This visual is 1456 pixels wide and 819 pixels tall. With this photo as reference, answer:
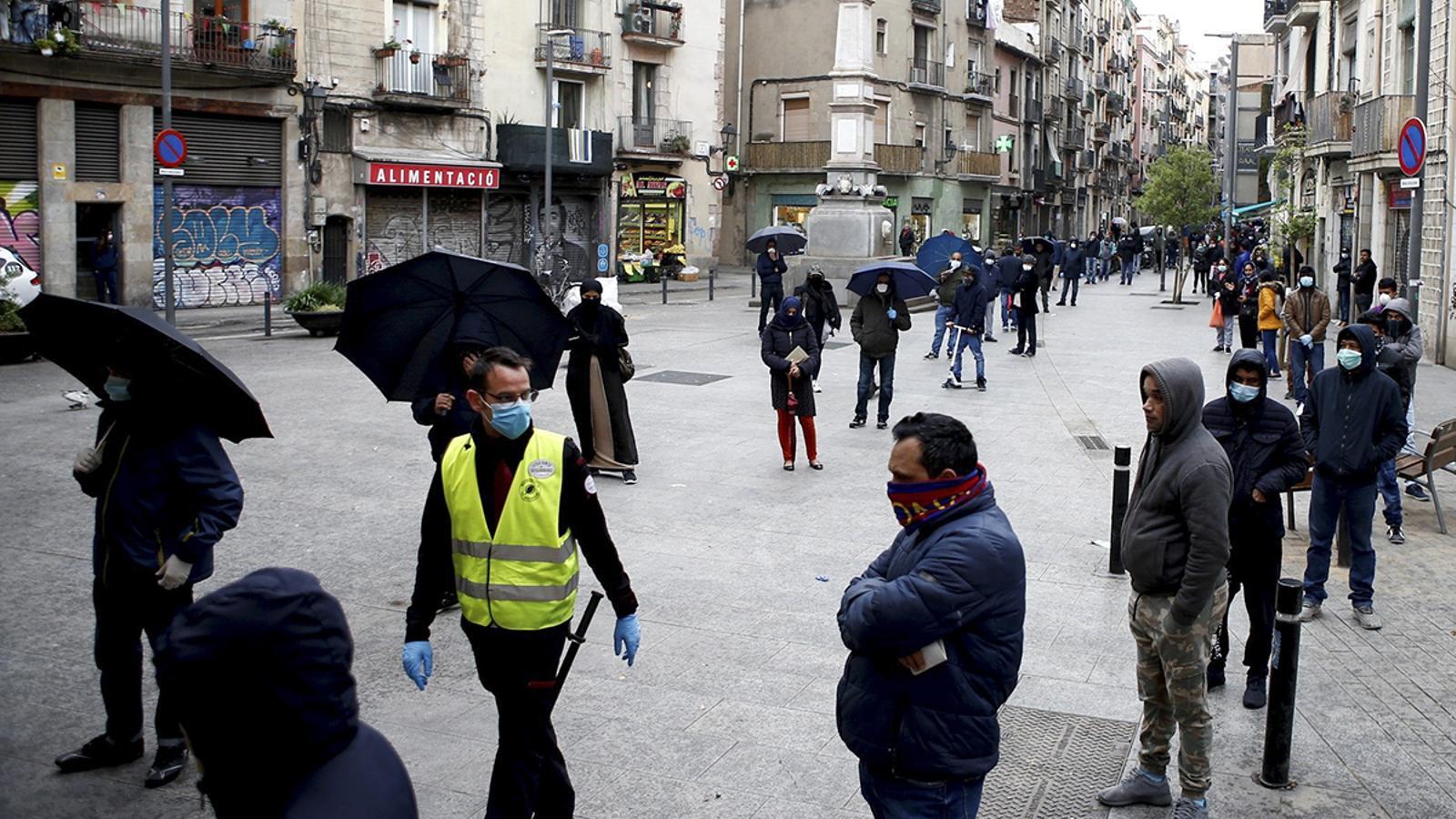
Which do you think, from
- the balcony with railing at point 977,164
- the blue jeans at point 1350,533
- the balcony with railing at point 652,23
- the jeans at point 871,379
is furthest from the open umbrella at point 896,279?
the balcony with railing at point 977,164

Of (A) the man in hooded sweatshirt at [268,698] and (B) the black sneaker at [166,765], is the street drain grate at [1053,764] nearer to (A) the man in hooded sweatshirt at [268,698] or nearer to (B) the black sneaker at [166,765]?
(B) the black sneaker at [166,765]

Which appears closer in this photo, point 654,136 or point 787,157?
point 654,136

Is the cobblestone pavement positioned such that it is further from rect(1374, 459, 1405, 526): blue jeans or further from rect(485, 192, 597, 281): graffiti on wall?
rect(485, 192, 597, 281): graffiti on wall

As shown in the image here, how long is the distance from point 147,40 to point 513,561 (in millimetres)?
25947

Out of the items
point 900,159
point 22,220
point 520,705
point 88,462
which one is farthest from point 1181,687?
point 900,159

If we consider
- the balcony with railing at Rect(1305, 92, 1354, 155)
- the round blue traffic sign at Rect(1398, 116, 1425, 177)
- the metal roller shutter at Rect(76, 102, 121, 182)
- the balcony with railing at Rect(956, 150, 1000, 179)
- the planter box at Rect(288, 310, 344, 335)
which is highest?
the balcony with railing at Rect(956, 150, 1000, 179)

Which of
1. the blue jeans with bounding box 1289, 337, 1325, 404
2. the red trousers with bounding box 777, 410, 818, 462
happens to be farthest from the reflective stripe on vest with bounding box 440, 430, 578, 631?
the blue jeans with bounding box 1289, 337, 1325, 404

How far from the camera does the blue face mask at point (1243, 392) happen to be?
21.2 feet

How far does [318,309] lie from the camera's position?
2234cm

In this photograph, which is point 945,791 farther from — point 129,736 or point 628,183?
point 628,183

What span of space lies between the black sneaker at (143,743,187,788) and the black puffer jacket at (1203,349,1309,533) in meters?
4.57

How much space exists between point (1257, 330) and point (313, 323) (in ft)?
45.8

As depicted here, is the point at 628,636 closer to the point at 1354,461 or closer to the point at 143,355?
the point at 143,355

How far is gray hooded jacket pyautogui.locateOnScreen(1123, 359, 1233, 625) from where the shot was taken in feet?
17.1
